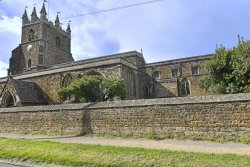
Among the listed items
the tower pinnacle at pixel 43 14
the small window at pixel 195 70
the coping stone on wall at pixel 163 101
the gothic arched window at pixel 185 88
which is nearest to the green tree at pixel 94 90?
the coping stone on wall at pixel 163 101

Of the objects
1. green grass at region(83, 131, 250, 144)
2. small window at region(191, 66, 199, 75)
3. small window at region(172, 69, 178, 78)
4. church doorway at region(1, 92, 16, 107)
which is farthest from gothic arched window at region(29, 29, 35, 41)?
green grass at region(83, 131, 250, 144)

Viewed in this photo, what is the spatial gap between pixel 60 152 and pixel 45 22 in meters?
47.6

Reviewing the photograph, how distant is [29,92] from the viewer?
108 ft

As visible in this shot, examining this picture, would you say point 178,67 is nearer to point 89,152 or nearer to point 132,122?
point 132,122

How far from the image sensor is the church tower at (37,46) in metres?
50.3

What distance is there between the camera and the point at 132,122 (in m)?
13.9

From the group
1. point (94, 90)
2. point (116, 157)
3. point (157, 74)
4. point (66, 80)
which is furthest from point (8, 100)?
point (116, 157)

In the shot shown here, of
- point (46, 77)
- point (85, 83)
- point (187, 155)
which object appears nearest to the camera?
point (187, 155)

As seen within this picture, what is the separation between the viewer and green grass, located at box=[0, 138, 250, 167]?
7379 mm

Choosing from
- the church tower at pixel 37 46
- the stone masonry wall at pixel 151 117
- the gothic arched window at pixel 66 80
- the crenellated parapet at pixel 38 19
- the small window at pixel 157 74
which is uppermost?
the crenellated parapet at pixel 38 19

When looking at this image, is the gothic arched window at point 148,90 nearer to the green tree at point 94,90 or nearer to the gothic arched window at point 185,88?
the gothic arched window at point 185,88

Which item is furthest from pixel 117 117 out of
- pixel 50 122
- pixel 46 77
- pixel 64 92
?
pixel 46 77

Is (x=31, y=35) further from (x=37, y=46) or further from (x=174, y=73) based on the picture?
(x=174, y=73)

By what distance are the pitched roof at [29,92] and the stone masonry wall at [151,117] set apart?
1402 centimetres
